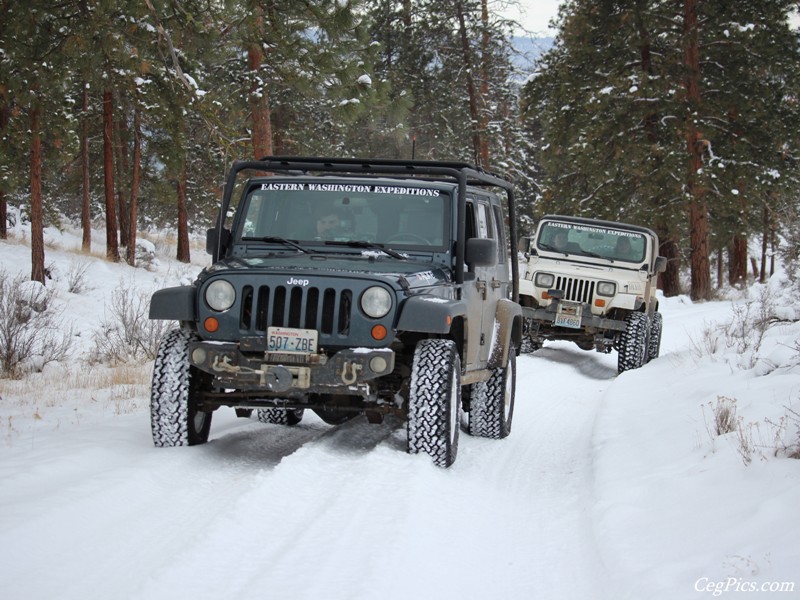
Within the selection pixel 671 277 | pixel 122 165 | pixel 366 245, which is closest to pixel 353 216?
pixel 366 245

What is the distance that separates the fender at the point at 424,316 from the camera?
5.36 metres

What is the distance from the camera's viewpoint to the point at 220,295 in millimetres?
5590

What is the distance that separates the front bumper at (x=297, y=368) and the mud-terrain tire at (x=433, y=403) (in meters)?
0.26

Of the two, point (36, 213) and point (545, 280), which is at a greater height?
point (36, 213)

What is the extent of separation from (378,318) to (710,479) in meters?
2.21

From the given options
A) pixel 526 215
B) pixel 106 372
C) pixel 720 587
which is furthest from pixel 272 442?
pixel 526 215

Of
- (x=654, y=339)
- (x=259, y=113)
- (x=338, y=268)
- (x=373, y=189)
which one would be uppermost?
(x=259, y=113)

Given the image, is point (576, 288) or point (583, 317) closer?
point (583, 317)

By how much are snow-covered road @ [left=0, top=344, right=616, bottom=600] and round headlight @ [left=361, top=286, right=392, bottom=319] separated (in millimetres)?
931

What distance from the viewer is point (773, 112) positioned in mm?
22969

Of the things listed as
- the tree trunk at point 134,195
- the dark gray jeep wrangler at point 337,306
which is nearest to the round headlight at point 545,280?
the dark gray jeep wrangler at point 337,306

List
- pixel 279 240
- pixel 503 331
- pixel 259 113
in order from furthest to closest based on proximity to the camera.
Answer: pixel 259 113
pixel 503 331
pixel 279 240
